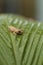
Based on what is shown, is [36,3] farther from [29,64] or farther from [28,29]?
[29,64]

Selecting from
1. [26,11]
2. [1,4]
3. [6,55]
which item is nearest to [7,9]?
[1,4]

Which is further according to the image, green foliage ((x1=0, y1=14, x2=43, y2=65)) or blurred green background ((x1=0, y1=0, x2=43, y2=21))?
blurred green background ((x1=0, y1=0, x2=43, y2=21))

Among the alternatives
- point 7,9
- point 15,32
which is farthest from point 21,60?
point 7,9

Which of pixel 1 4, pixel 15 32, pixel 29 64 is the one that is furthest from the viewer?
pixel 1 4

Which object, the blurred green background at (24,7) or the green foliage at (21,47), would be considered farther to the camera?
the blurred green background at (24,7)

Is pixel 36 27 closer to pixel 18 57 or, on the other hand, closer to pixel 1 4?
pixel 18 57

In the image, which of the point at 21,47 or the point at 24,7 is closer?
the point at 21,47

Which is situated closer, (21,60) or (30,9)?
(21,60)

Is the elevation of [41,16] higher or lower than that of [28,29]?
lower

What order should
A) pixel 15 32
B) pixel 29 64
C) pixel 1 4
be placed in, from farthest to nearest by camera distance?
pixel 1 4 → pixel 15 32 → pixel 29 64
